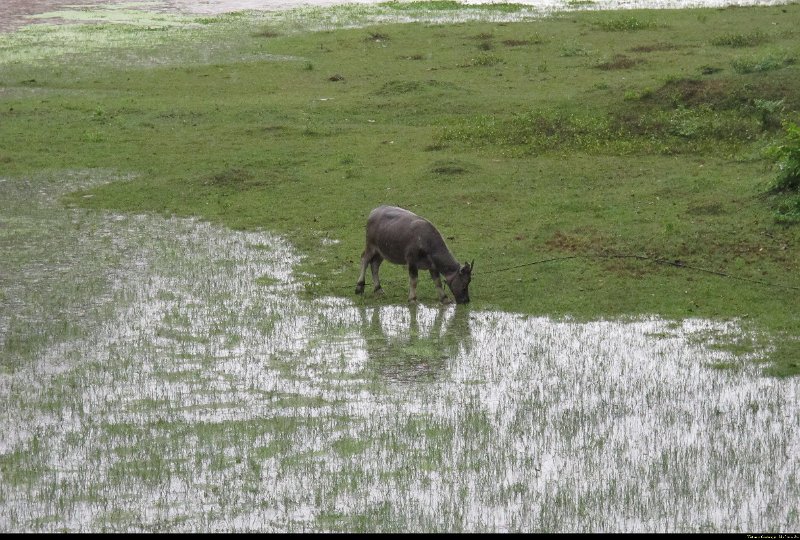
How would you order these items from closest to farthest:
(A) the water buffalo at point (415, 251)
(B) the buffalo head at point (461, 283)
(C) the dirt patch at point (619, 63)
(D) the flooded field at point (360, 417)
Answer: (D) the flooded field at point (360, 417)
(B) the buffalo head at point (461, 283)
(A) the water buffalo at point (415, 251)
(C) the dirt patch at point (619, 63)

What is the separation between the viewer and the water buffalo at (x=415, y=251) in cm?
1373

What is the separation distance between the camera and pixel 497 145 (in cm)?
2155

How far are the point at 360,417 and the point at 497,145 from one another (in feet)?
38.8

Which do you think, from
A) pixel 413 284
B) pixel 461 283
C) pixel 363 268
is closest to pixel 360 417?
pixel 461 283

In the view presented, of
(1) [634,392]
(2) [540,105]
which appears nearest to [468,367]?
(1) [634,392]

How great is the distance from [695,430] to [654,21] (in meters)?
24.3

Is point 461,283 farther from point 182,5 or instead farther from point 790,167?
point 182,5

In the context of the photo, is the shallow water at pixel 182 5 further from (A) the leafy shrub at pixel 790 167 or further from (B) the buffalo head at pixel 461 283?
(B) the buffalo head at pixel 461 283

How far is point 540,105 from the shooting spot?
23.6 meters

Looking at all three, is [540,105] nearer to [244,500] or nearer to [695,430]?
[695,430]

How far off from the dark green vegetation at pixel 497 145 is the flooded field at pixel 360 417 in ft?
3.63

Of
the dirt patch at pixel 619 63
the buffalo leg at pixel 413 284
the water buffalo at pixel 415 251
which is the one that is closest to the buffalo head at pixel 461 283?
the water buffalo at pixel 415 251

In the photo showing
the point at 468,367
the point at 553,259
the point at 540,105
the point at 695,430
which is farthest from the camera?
the point at 540,105

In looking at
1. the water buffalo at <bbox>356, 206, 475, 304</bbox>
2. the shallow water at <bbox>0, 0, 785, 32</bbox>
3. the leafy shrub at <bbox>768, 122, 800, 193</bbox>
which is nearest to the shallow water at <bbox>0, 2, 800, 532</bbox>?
the water buffalo at <bbox>356, 206, 475, 304</bbox>
